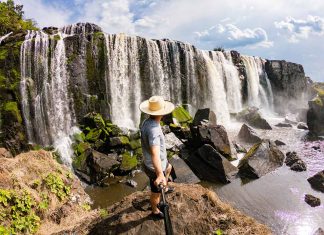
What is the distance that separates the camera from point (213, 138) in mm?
23547

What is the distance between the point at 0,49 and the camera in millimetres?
28125

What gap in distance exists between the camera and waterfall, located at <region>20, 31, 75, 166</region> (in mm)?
26734

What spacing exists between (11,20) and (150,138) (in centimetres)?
3810

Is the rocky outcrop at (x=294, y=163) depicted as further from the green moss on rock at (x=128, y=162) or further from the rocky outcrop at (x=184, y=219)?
the rocky outcrop at (x=184, y=219)

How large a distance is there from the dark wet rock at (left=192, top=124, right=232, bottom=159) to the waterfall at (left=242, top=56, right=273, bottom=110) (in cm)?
2410

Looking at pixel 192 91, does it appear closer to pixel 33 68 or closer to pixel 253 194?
pixel 33 68

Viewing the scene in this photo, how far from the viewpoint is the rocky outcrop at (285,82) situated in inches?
1970

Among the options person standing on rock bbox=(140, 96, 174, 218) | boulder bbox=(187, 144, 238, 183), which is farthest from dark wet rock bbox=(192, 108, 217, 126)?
person standing on rock bbox=(140, 96, 174, 218)

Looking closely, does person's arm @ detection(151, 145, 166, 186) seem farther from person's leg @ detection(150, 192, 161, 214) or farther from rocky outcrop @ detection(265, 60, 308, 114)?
rocky outcrop @ detection(265, 60, 308, 114)

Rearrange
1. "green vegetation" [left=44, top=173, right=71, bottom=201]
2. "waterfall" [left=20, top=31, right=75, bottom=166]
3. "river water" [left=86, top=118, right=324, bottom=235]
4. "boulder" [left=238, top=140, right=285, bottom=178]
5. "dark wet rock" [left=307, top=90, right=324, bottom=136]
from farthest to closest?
"dark wet rock" [left=307, top=90, right=324, bottom=136]
"waterfall" [left=20, top=31, right=75, bottom=166]
"boulder" [left=238, top=140, right=285, bottom=178]
"river water" [left=86, top=118, right=324, bottom=235]
"green vegetation" [left=44, top=173, right=71, bottom=201]

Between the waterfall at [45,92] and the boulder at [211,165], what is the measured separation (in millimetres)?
9962

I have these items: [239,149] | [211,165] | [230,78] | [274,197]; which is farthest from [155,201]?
[230,78]

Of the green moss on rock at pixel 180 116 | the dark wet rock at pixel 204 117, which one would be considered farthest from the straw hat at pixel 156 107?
the green moss on rock at pixel 180 116

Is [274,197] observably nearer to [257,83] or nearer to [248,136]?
[248,136]
